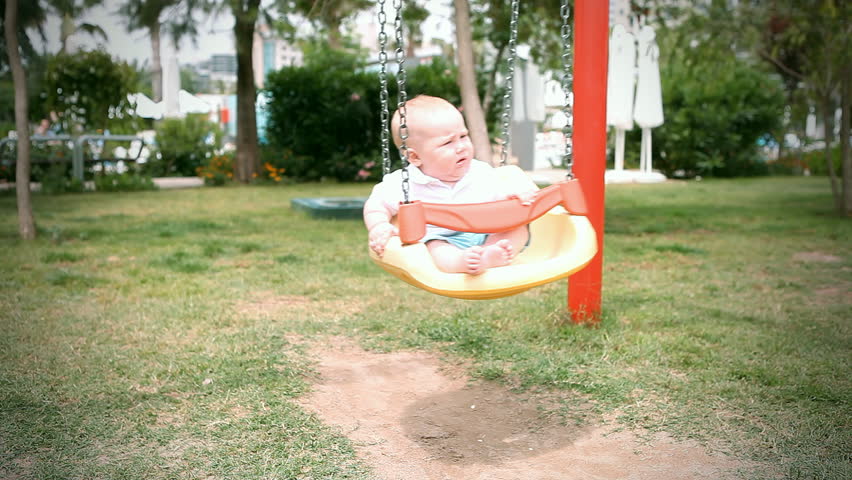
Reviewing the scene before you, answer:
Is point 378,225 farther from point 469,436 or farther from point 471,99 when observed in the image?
point 471,99

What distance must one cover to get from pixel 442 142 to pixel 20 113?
5.29 meters

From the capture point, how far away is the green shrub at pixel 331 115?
53.0ft

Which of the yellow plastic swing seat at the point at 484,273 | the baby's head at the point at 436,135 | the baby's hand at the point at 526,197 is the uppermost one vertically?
the baby's head at the point at 436,135

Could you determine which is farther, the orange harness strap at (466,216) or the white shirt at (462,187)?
the white shirt at (462,187)

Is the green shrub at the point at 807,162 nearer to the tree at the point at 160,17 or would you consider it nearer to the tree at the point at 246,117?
the tree at the point at 246,117

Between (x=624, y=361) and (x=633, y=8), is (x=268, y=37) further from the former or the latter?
(x=624, y=361)

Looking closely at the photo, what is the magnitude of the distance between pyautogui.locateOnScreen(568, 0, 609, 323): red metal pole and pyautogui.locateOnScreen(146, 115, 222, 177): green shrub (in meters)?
14.1

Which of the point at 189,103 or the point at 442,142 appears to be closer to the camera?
the point at 442,142

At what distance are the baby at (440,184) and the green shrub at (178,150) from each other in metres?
14.7

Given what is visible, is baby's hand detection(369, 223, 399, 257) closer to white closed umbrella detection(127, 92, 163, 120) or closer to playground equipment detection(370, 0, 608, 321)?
playground equipment detection(370, 0, 608, 321)

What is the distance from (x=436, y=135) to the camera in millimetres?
2896

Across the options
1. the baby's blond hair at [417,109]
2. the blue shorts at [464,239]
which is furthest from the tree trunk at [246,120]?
the blue shorts at [464,239]

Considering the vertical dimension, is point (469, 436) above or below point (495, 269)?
below

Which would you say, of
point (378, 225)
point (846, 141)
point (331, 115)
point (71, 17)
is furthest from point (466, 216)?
point (331, 115)
